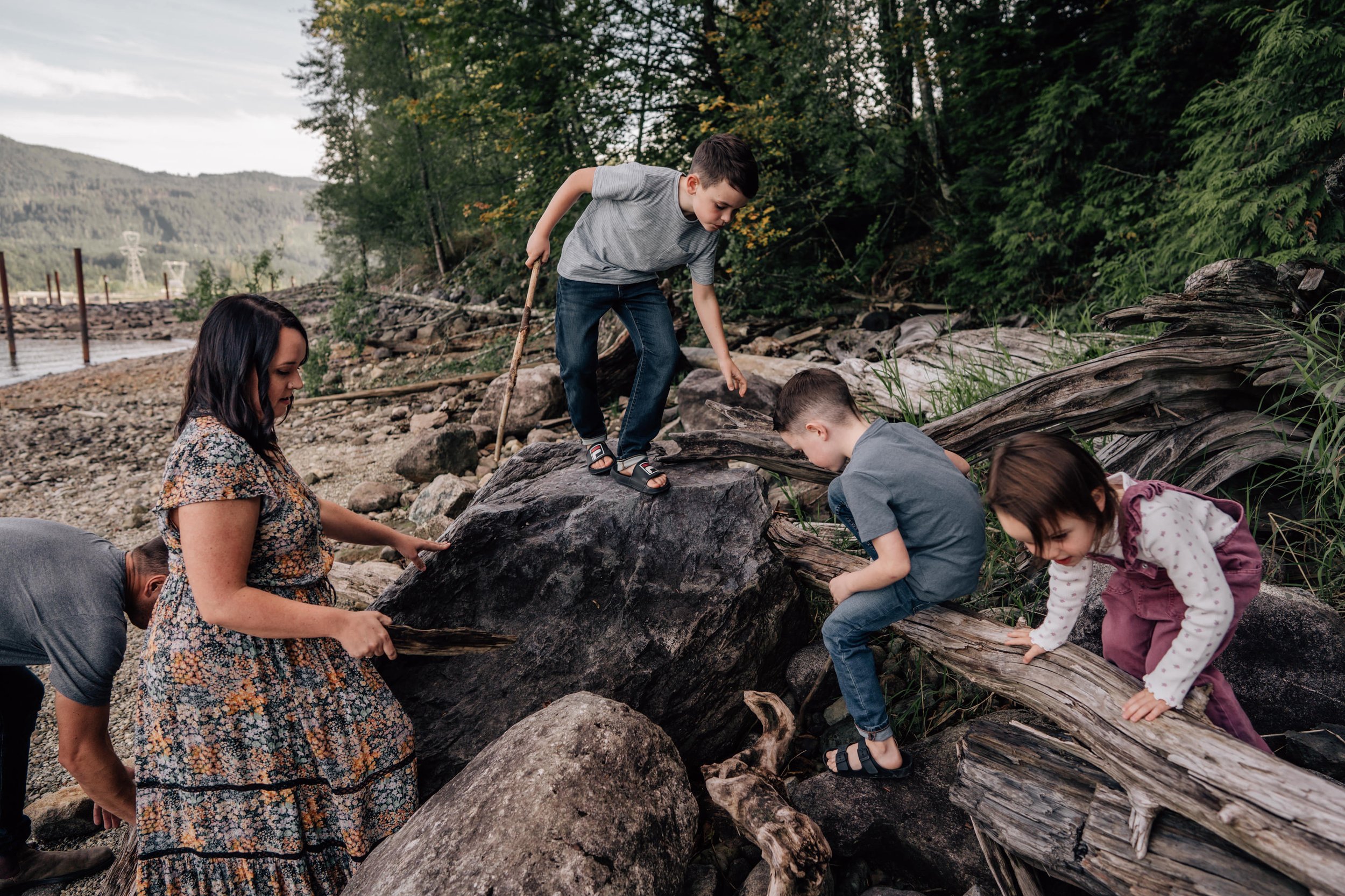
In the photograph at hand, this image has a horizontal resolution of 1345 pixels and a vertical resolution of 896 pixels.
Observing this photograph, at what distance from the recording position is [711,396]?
572cm

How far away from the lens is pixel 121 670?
406 cm

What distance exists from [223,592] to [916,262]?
9.79 meters

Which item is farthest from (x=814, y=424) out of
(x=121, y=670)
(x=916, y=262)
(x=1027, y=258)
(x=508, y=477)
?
(x=916, y=262)

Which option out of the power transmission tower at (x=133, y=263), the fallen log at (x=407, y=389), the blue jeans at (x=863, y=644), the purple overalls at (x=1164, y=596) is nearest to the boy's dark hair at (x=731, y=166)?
the blue jeans at (x=863, y=644)

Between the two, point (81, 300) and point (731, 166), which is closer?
point (731, 166)

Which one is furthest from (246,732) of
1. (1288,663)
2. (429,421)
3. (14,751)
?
(429,421)

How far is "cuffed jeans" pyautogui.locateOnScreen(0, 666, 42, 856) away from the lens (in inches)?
104

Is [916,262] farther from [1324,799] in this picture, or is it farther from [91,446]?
[91,446]

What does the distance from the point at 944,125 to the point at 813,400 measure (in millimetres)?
8281

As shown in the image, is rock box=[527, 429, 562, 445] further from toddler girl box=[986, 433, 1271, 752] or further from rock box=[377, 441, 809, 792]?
toddler girl box=[986, 433, 1271, 752]

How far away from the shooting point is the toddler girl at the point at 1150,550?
1.82 metres

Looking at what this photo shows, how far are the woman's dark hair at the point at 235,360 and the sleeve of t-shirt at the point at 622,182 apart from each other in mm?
1671

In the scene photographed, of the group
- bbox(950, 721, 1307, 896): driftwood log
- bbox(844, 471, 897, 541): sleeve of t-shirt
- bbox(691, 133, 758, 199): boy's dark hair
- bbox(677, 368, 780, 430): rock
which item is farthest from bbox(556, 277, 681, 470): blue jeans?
bbox(677, 368, 780, 430): rock

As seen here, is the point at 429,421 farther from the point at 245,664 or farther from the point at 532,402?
the point at 245,664
